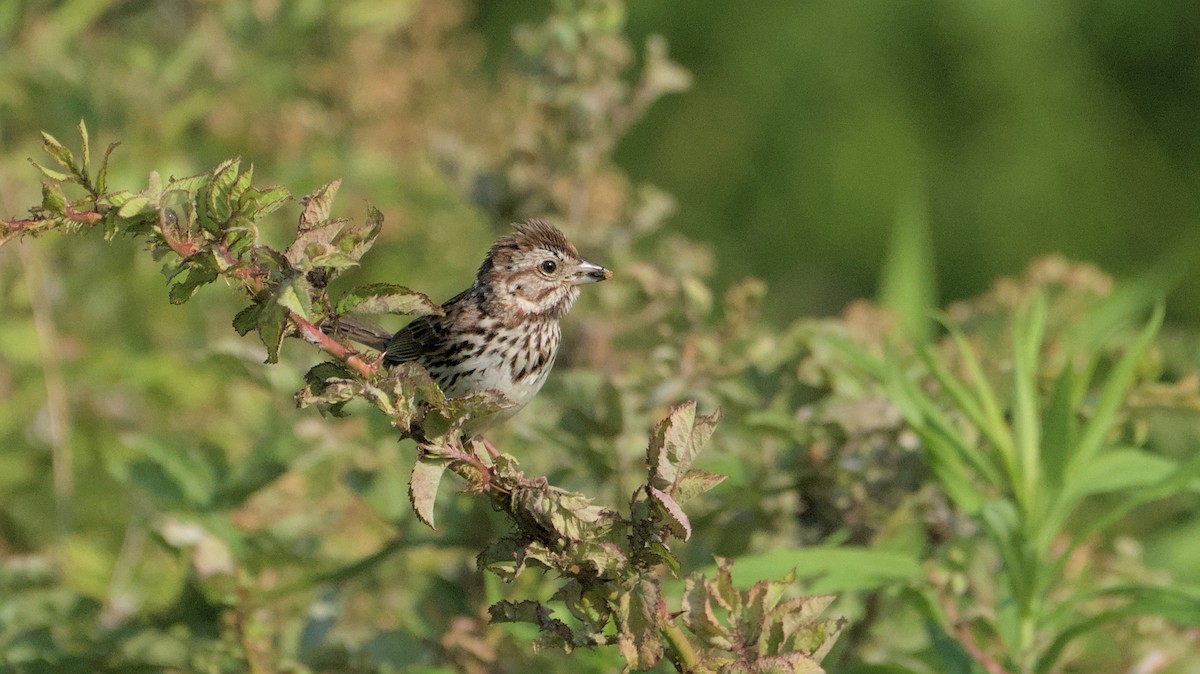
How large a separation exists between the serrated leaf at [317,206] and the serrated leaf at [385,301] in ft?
0.24

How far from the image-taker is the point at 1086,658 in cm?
248

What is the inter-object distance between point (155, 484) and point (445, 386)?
20.0 inches

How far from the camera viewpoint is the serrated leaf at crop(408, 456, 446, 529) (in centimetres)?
122

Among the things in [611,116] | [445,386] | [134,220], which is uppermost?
[611,116]

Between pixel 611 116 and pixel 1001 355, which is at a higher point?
pixel 611 116

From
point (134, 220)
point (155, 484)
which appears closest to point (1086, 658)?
point (155, 484)

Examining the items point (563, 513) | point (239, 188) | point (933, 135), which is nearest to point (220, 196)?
point (239, 188)

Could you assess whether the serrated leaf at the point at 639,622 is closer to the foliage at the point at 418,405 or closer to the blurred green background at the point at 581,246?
the foliage at the point at 418,405

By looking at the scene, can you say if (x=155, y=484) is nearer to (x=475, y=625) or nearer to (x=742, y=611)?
(x=475, y=625)

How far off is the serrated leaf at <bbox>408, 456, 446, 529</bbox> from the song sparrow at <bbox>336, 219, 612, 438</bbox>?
2.44ft

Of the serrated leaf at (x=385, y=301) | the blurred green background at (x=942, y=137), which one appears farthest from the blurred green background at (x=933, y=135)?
the serrated leaf at (x=385, y=301)

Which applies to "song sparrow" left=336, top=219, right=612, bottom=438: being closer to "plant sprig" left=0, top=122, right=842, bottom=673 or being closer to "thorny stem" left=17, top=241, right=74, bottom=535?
"plant sprig" left=0, top=122, right=842, bottom=673

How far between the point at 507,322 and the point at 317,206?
0.90 meters

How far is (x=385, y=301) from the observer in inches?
50.1
